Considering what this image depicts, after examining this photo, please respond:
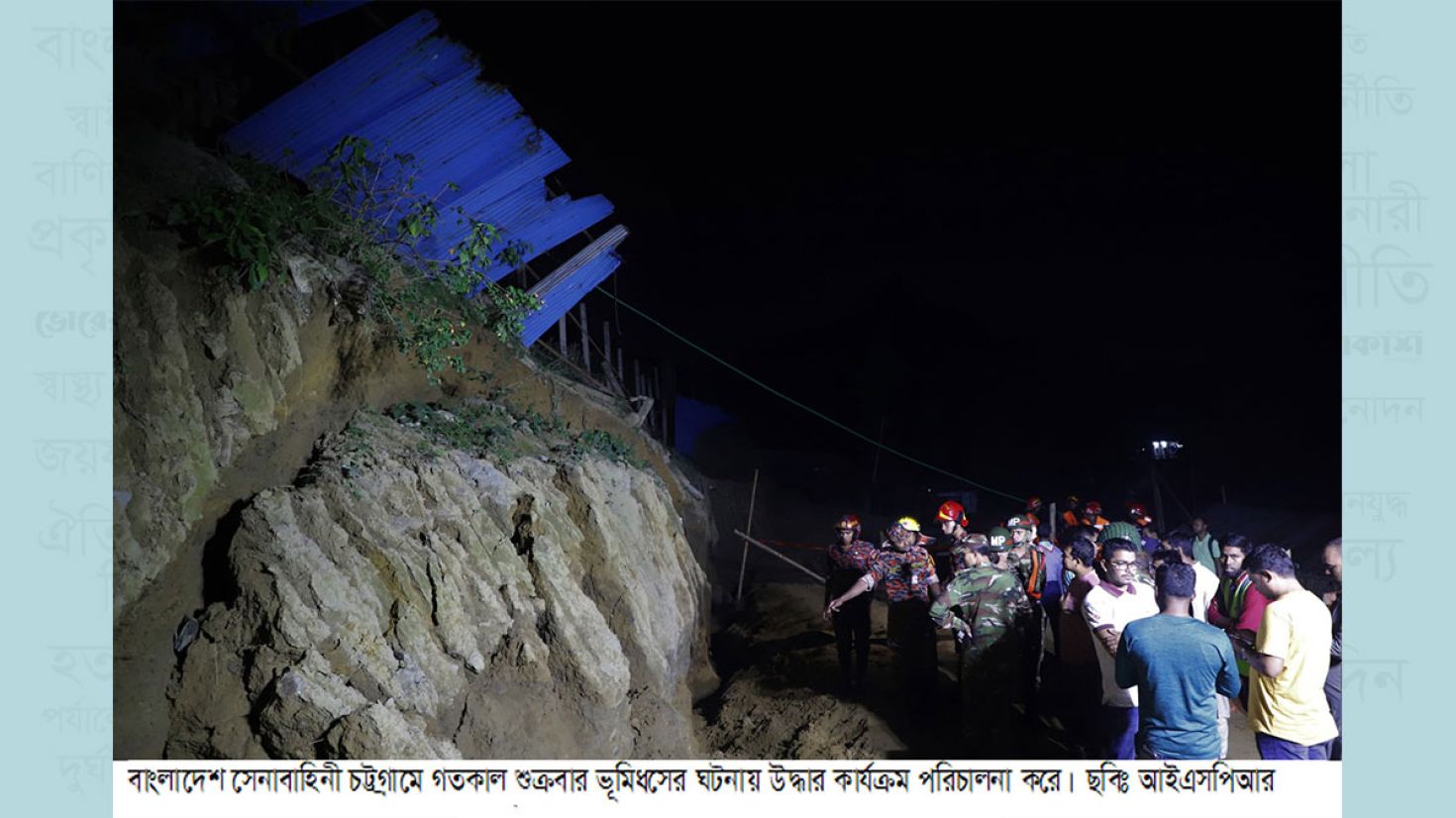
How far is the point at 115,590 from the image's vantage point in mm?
4395

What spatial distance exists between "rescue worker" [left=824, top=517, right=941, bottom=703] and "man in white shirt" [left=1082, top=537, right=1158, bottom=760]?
2580 mm

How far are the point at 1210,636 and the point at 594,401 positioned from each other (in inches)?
343

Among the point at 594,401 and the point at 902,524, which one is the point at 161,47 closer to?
the point at 594,401

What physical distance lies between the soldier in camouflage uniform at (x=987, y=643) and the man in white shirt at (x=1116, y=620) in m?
1.17

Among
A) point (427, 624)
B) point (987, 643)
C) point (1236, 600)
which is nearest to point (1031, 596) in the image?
point (987, 643)

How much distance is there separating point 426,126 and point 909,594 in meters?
7.01

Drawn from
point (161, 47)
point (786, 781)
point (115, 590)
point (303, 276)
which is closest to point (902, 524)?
point (786, 781)

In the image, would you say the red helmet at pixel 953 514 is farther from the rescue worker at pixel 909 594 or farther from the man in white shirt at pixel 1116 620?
the man in white shirt at pixel 1116 620

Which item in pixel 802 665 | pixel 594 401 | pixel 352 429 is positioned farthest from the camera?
pixel 594 401

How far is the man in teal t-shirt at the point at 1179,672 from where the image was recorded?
4340 millimetres

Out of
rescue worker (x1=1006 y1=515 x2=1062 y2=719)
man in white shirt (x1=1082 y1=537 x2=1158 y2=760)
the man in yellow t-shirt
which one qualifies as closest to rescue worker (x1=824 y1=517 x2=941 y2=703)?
rescue worker (x1=1006 y1=515 x2=1062 y2=719)

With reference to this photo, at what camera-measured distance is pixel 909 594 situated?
8.09 meters

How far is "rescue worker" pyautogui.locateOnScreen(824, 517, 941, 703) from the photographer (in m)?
8.02

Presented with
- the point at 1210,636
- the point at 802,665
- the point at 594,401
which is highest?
the point at 594,401
